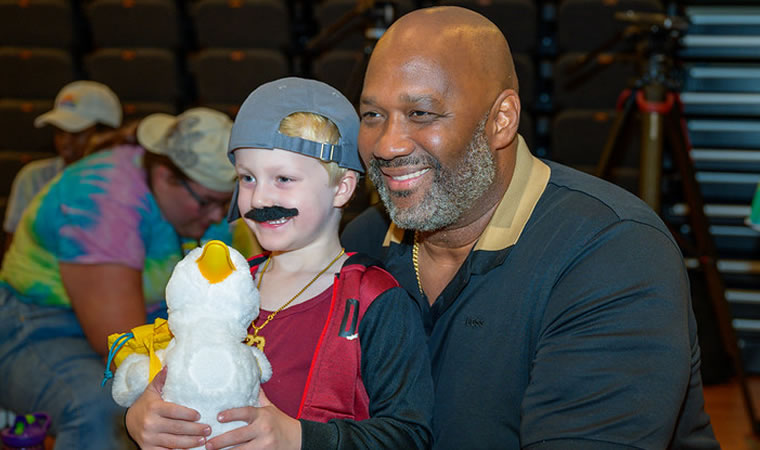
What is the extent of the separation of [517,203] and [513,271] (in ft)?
0.47

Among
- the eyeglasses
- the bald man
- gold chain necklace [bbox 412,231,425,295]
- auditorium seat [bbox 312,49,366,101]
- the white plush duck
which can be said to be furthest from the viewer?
auditorium seat [bbox 312,49,366,101]

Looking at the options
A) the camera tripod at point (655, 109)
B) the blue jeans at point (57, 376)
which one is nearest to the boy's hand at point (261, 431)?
the blue jeans at point (57, 376)

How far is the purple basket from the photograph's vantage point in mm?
2061

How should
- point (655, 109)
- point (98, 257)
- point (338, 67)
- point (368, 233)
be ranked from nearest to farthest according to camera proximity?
point (368, 233)
point (98, 257)
point (655, 109)
point (338, 67)

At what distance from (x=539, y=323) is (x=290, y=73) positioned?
3526 millimetres

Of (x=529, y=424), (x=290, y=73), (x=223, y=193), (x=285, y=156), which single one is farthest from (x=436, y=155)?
(x=290, y=73)

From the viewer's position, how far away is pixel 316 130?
139cm

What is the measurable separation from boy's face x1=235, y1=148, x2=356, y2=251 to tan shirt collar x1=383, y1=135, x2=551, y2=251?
31cm

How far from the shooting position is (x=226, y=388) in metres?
1.13

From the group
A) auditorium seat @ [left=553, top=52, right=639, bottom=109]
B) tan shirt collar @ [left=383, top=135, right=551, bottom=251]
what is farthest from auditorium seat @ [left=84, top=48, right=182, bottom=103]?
tan shirt collar @ [left=383, top=135, right=551, bottom=251]

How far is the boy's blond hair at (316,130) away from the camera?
1.37 metres

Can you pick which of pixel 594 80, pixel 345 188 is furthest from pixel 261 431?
pixel 594 80

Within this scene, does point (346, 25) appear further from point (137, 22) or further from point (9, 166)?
point (9, 166)

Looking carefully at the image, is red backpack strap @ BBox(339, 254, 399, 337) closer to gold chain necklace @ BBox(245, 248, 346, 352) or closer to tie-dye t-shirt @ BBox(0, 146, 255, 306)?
gold chain necklace @ BBox(245, 248, 346, 352)
